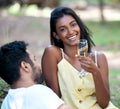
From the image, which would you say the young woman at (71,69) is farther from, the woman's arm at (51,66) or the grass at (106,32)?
the grass at (106,32)

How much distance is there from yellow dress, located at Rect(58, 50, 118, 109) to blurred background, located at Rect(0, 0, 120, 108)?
887cm

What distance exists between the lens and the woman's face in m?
3.88

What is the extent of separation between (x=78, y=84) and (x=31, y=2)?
1864 cm

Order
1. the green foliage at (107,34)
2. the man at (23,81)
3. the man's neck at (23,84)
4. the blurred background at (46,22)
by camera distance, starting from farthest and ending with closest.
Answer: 1. the green foliage at (107,34)
2. the blurred background at (46,22)
3. the man's neck at (23,84)
4. the man at (23,81)

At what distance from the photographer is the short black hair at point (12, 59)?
321cm

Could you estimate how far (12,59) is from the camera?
3227 millimetres

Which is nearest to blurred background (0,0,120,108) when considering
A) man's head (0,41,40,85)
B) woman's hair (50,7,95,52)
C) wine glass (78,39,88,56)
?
woman's hair (50,7,95,52)

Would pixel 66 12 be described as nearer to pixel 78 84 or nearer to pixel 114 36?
pixel 78 84

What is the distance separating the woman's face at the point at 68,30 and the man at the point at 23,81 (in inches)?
26.2

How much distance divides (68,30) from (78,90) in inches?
22.0

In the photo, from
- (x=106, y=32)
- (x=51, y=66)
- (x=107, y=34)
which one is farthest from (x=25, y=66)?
(x=106, y=32)

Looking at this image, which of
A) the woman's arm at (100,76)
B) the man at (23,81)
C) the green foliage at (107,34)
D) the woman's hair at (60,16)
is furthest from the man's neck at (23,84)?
the green foliage at (107,34)

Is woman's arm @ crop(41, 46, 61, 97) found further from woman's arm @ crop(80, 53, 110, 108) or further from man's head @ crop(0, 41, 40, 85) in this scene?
man's head @ crop(0, 41, 40, 85)

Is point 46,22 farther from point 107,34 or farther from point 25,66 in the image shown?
point 25,66
